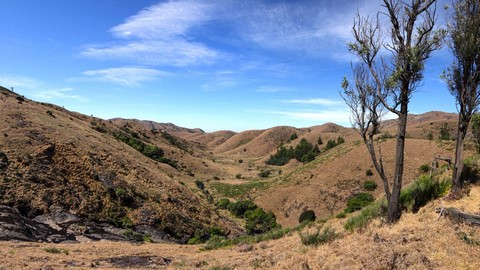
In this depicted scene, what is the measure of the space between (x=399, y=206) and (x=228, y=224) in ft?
92.5

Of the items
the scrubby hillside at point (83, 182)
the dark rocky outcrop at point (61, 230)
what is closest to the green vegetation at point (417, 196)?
the dark rocky outcrop at point (61, 230)

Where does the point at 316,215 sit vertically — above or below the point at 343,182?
below

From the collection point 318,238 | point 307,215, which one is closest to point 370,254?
point 318,238

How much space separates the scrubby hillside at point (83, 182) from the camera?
94.0 ft

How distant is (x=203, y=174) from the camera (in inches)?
2990

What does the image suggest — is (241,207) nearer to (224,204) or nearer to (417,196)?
(224,204)

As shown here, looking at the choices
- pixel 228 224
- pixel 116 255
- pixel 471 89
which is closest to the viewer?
pixel 471 89

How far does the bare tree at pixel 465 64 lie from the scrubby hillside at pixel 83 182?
25.4m

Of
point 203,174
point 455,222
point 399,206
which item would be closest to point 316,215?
point 399,206

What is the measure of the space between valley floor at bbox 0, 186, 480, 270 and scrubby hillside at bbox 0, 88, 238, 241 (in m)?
12.9

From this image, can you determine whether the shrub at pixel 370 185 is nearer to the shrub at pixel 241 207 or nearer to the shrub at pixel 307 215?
the shrub at pixel 307 215

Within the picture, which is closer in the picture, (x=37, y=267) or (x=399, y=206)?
(x=37, y=267)

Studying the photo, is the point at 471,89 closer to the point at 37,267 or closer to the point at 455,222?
the point at 455,222

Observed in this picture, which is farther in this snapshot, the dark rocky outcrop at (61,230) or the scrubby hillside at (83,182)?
the scrubby hillside at (83,182)
